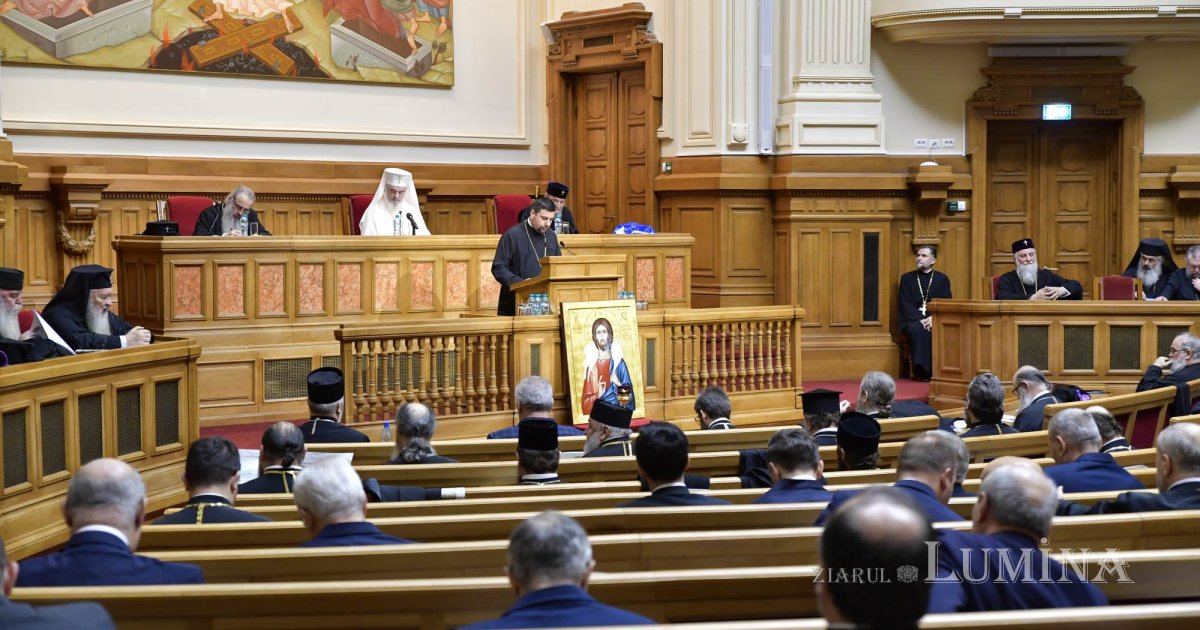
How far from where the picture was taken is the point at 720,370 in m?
9.94

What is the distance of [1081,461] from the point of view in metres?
4.96

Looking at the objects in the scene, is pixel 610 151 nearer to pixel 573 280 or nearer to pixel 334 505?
pixel 573 280

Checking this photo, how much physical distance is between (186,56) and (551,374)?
5.38 meters

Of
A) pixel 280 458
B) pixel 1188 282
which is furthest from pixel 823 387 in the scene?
pixel 280 458

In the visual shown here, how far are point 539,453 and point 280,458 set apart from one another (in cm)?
102

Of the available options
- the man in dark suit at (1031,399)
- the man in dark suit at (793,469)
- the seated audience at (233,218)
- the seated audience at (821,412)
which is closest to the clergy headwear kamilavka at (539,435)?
the man in dark suit at (793,469)

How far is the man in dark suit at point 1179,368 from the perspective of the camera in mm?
8680

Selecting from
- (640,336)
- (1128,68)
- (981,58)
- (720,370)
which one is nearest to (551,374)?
(640,336)

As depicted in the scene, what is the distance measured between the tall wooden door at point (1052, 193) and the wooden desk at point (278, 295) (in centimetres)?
553

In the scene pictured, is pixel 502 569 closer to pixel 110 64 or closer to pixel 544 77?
pixel 110 64

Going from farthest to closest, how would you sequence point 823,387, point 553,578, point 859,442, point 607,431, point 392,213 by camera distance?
1. point 823,387
2. point 392,213
3. point 607,431
4. point 859,442
5. point 553,578

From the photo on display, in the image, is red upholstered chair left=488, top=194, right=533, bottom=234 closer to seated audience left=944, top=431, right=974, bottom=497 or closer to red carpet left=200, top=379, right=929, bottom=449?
red carpet left=200, top=379, right=929, bottom=449

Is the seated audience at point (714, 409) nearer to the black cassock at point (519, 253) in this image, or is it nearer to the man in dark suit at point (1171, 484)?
the man in dark suit at point (1171, 484)

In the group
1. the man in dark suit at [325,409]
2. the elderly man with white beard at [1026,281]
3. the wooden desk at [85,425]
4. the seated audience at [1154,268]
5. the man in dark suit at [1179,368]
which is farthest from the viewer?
the elderly man with white beard at [1026,281]
